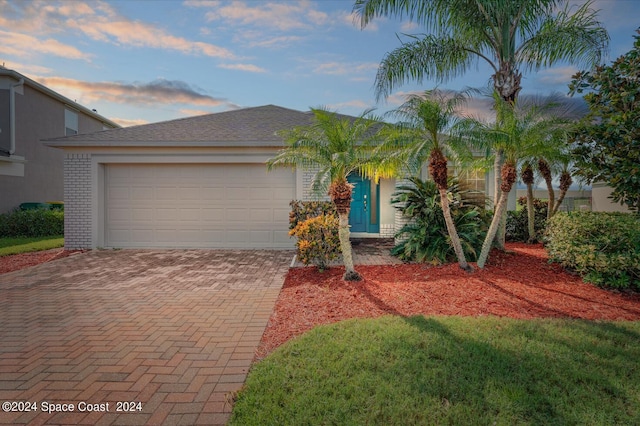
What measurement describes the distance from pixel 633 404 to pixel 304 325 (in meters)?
3.11

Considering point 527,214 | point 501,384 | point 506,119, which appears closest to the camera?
point 501,384

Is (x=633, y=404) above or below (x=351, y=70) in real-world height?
below

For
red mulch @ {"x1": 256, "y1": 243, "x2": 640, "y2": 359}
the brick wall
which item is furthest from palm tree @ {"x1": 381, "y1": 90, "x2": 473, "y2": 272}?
the brick wall

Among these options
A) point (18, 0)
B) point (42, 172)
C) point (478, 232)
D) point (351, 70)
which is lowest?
point (478, 232)

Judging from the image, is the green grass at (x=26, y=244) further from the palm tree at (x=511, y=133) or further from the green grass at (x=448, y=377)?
the palm tree at (x=511, y=133)

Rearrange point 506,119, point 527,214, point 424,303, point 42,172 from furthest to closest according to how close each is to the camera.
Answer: point 42,172
point 527,214
point 506,119
point 424,303

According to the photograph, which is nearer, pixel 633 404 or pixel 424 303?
pixel 633 404

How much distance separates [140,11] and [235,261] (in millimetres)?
6533

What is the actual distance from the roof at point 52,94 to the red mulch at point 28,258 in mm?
8022

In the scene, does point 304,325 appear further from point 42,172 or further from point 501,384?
point 42,172

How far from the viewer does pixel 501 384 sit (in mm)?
2854

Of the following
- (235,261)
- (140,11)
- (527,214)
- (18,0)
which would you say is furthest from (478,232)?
(18,0)

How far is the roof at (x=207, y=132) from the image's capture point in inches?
378

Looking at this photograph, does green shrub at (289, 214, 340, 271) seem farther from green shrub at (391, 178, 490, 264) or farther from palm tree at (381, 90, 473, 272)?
green shrub at (391, 178, 490, 264)
